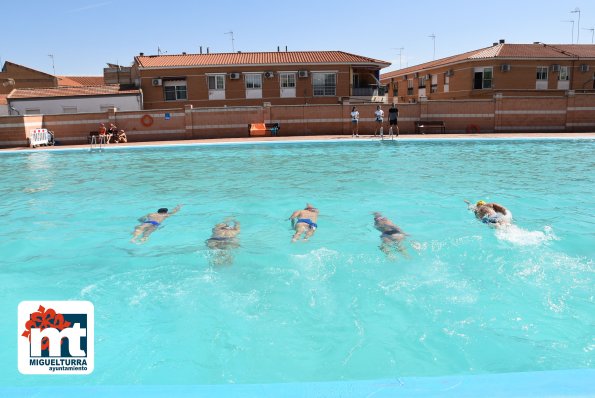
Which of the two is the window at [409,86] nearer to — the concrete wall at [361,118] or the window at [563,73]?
the window at [563,73]

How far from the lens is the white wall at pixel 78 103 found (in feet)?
98.9

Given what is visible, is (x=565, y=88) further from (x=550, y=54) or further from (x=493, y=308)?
(x=493, y=308)

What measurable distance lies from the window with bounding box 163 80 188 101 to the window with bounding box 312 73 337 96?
8482 mm

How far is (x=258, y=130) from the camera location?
25.4 m

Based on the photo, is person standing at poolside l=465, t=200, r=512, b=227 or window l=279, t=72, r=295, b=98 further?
window l=279, t=72, r=295, b=98

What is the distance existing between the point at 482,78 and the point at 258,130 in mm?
17870

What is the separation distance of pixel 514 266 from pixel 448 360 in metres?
2.82

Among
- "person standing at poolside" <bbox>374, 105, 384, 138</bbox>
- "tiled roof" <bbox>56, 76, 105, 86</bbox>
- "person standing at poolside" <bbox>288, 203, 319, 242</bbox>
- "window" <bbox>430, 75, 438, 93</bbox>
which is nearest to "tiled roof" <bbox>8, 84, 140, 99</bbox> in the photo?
"person standing at poolside" <bbox>374, 105, 384, 138</bbox>

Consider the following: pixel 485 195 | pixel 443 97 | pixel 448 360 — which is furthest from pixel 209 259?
pixel 443 97

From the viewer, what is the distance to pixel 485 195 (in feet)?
37.7

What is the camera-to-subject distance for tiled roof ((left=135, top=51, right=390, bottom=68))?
3216 cm

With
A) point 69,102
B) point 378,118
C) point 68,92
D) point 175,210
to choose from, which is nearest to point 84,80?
point 68,92

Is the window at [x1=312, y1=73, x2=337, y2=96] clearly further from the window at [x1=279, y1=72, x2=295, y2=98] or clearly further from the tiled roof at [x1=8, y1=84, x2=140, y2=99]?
the tiled roof at [x1=8, y1=84, x2=140, y2=99]

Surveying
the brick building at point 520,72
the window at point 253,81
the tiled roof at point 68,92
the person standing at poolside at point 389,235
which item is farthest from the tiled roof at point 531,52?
the person standing at poolside at point 389,235
